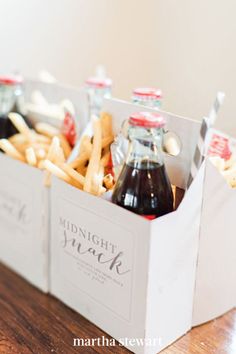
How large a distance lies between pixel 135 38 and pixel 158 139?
62 cm

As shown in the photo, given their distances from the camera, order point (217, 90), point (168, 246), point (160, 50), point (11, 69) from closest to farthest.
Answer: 1. point (168, 246)
2. point (217, 90)
3. point (160, 50)
4. point (11, 69)

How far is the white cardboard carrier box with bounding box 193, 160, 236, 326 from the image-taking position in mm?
798

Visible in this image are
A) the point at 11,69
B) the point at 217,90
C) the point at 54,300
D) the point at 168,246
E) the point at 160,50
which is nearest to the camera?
the point at 168,246

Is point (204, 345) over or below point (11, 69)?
below

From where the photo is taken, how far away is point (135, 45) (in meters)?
1.31

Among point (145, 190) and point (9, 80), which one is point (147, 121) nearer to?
point (145, 190)


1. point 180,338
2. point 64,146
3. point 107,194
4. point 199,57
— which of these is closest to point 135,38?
point 199,57

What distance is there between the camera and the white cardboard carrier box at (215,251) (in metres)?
Answer: 0.80

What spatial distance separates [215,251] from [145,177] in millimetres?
181

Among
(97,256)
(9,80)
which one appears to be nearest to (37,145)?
(9,80)

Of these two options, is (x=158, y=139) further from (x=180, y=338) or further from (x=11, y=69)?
(x=11, y=69)

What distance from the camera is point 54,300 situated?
939 millimetres

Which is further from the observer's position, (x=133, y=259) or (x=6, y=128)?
(x=6, y=128)

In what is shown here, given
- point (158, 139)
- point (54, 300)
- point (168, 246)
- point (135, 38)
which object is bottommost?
point (54, 300)
